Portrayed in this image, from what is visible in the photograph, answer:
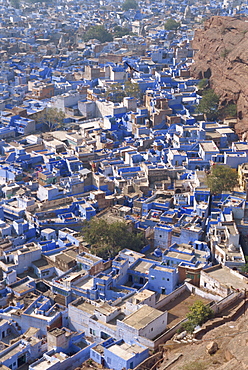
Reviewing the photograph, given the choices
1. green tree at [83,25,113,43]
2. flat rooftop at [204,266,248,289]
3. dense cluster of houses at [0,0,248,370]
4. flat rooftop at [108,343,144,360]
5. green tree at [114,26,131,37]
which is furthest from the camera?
green tree at [114,26,131,37]

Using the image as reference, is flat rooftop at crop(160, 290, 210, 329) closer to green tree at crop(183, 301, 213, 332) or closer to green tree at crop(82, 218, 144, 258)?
green tree at crop(183, 301, 213, 332)

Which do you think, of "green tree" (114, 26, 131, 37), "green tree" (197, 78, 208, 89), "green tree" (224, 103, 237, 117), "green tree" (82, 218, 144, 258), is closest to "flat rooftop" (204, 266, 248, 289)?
"green tree" (82, 218, 144, 258)

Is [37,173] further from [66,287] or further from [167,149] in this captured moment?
[66,287]

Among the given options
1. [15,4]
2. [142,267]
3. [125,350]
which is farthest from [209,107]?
[15,4]

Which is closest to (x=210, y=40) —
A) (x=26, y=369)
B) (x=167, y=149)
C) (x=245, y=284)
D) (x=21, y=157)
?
(x=167, y=149)

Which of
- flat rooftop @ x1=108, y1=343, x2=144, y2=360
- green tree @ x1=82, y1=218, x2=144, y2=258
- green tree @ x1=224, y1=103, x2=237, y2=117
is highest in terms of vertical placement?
green tree @ x1=224, y1=103, x2=237, y2=117

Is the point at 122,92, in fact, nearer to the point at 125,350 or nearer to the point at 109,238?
the point at 109,238
